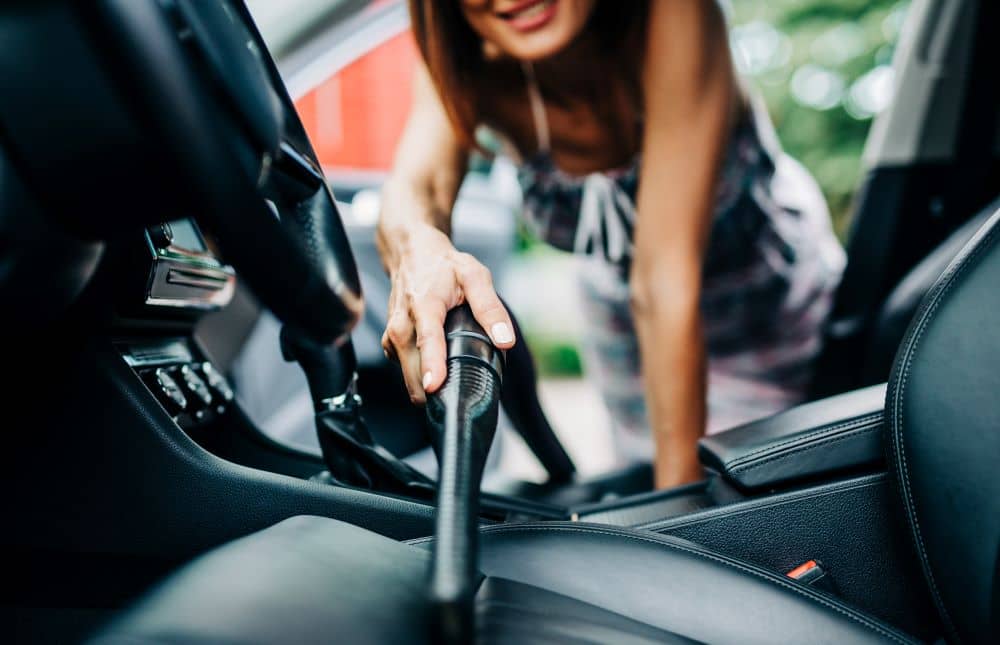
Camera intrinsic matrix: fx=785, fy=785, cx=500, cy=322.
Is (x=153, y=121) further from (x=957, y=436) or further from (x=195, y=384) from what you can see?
(x=957, y=436)

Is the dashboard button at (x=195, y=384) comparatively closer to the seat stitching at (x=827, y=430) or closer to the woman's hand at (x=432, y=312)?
the woman's hand at (x=432, y=312)

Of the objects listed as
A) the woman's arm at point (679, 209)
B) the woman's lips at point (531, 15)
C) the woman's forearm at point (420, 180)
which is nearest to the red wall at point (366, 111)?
the woman's forearm at point (420, 180)

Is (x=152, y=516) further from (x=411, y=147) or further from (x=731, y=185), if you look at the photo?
(x=731, y=185)

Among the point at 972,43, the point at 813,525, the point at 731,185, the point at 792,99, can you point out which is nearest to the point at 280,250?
the point at 813,525

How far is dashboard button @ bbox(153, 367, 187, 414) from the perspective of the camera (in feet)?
2.49

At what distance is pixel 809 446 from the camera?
2.38 ft

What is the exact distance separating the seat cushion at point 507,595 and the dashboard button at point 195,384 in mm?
317

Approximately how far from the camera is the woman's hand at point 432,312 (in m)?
0.63

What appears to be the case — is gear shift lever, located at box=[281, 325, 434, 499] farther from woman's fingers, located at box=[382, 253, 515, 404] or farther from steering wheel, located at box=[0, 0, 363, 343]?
steering wheel, located at box=[0, 0, 363, 343]

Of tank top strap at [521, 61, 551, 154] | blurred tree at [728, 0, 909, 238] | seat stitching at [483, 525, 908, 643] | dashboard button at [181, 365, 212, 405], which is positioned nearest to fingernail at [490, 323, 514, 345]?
seat stitching at [483, 525, 908, 643]

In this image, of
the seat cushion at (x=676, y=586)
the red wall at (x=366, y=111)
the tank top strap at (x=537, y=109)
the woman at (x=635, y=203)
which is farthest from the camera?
the red wall at (x=366, y=111)

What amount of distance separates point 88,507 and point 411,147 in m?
0.72

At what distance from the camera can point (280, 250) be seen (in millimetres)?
590

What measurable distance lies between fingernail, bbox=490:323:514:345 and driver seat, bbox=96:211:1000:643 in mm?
158
